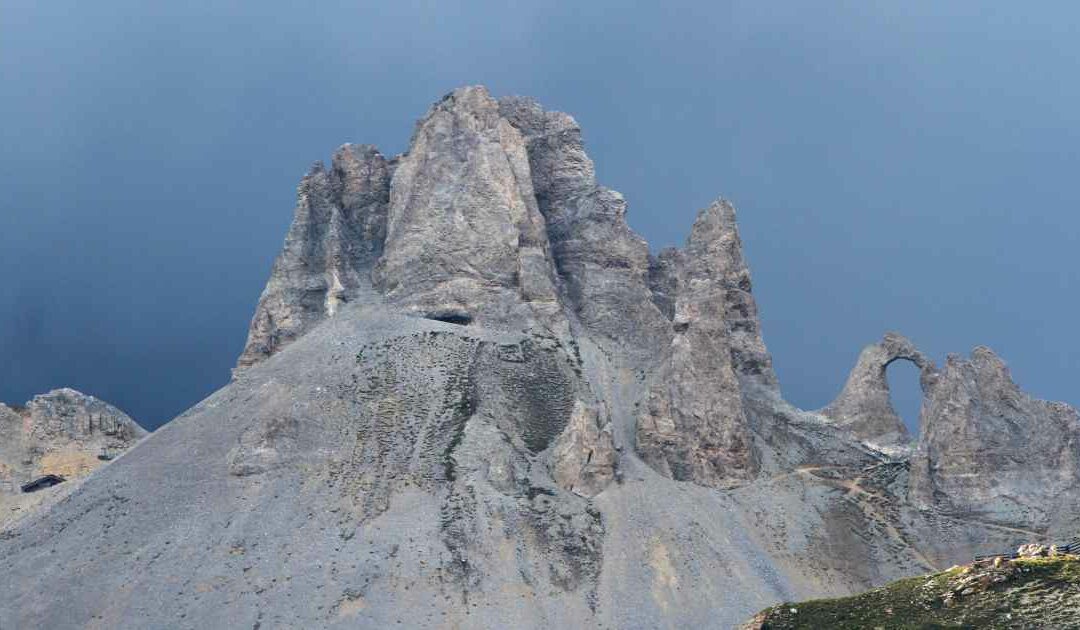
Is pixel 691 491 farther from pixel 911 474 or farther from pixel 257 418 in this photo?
pixel 257 418

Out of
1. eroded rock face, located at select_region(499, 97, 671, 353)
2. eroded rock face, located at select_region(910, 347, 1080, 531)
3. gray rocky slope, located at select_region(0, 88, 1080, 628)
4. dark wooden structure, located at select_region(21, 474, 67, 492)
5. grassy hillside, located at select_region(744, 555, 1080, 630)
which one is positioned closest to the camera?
grassy hillside, located at select_region(744, 555, 1080, 630)

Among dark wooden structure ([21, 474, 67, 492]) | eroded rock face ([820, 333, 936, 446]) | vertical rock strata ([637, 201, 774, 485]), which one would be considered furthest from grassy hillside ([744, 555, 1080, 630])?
dark wooden structure ([21, 474, 67, 492])

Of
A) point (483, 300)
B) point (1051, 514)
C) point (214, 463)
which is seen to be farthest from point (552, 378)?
point (1051, 514)

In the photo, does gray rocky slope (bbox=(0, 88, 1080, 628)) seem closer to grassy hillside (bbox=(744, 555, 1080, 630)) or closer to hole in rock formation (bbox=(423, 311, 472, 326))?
hole in rock formation (bbox=(423, 311, 472, 326))

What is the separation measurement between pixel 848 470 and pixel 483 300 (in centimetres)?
3626

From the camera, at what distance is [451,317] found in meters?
123

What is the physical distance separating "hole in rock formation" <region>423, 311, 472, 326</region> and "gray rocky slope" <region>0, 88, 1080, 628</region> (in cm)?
42

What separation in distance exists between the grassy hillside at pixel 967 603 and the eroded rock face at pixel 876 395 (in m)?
55.0

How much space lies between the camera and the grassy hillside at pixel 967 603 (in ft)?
197

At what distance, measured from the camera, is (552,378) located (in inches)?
4633

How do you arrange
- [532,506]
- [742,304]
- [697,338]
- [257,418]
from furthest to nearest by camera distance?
[742,304], [697,338], [257,418], [532,506]

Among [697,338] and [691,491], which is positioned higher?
[697,338]

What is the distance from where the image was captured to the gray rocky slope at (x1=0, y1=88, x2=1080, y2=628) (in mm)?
97250

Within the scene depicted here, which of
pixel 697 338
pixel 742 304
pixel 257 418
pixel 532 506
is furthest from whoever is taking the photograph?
pixel 742 304
